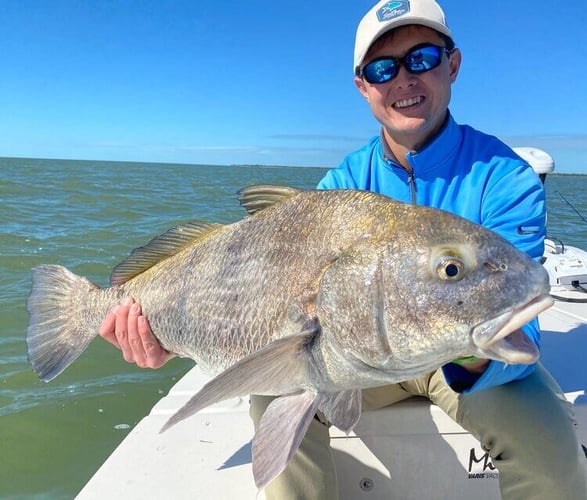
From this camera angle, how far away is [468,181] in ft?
9.07

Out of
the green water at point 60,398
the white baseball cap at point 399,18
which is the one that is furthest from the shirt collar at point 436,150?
the green water at point 60,398

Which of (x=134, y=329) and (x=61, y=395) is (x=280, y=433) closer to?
(x=134, y=329)

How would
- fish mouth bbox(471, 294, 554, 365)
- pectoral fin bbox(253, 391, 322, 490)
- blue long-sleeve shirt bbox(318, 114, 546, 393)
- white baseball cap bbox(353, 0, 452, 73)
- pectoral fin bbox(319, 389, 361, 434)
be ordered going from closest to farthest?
fish mouth bbox(471, 294, 554, 365) < pectoral fin bbox(253, 391, 322, 490) < pectoral fin bbox(319, 389, 361, 434) < blue long-sleeve shirt bbox(318, 114, 546, 393) < white baseball cap bbox(353, 0, 452, 73)

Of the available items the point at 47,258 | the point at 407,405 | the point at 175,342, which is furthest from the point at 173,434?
the point at 47,258

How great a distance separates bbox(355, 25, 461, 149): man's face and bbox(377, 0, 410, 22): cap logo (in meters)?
0.10

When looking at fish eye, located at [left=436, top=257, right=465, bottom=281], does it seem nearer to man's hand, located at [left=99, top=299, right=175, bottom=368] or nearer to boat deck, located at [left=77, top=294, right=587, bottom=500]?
boat deck, located at [left=77, top=294, right=587, bottom=500]

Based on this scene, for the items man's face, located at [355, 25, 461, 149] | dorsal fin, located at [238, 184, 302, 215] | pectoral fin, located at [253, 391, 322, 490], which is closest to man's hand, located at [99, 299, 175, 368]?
dorsal fin, located at [238, 184, 302, 215]

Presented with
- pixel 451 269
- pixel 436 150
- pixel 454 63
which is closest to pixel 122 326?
pixel 451 269

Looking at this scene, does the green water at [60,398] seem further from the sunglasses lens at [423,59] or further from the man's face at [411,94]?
the sunglasses lens at [423,59]

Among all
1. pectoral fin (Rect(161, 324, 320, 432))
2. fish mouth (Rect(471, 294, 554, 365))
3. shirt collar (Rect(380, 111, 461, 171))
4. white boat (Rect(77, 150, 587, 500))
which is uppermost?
shirt collar (Rect(380, 111, 461, 171))

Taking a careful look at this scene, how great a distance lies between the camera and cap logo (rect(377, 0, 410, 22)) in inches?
105

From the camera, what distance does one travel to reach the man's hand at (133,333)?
2.66 m

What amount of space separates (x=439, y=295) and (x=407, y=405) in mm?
1214

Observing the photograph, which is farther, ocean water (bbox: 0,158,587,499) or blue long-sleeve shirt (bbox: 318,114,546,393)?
ocean water (bbox: 0,158,587,499)
